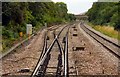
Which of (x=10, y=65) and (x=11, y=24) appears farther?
(x=11, y=24)

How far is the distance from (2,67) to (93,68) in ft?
10.7

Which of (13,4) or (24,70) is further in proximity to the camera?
(13,4)

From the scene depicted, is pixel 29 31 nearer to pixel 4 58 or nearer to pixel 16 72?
pixel 4 58

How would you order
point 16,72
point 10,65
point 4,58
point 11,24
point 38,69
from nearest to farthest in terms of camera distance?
point 38,69, point 16,72, point 10,65, point 4,58, point 11,24

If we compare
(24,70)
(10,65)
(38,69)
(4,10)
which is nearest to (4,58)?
(10,65)

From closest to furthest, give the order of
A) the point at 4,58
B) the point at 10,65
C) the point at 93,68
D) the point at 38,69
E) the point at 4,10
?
the point at 38,69, the point at 93,68, the point at 10,65, the point at 4,58, the point at 4,10

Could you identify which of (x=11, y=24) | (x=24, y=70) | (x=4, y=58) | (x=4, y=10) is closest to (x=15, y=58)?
(x=4, y=58)

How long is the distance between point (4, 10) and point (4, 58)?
13.6m

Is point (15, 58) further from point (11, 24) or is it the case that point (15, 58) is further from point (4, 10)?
point (11, 24)

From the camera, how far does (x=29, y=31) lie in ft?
110

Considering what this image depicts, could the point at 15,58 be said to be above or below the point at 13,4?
below

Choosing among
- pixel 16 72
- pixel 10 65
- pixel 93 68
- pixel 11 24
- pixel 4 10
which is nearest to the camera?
pixel 16 72

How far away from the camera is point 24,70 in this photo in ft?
39.8

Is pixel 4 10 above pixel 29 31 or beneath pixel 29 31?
above
